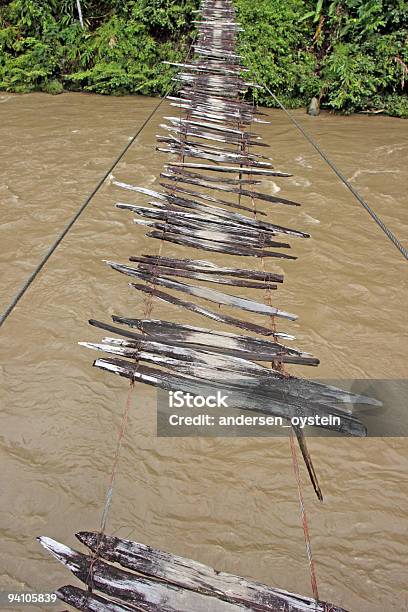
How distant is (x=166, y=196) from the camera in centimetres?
362

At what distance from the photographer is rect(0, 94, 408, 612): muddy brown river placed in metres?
2.88

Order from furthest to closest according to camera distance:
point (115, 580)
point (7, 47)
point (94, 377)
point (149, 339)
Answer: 1. point (7, 47)
2. point (94, 377)
3. point (149, 339)
4. point (115, 580)

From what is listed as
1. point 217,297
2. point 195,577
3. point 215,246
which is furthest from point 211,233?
point 195,577

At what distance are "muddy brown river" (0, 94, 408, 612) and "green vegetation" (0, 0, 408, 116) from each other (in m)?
2.82

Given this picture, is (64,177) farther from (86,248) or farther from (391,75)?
(391,75)

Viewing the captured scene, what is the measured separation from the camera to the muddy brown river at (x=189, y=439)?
2877 millimetres

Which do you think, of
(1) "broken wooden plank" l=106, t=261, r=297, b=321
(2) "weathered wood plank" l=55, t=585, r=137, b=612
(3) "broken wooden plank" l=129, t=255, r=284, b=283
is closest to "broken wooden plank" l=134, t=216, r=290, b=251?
(3) "broken wooden plank" l=129, t=255, r=284, b=283

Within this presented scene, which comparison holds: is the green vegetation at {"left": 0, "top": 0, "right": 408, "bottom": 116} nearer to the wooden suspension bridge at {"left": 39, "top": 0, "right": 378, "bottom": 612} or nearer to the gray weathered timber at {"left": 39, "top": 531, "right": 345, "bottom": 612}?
the wooden suspension bridge at {"left": 39, "top": 0, "right": 378, "bottom": 612}

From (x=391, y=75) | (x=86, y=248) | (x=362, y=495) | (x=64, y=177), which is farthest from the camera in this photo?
(x=391, y=75)

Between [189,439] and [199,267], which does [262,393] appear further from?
[189,439]

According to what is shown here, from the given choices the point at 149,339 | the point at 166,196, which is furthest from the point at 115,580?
the point at 166,196

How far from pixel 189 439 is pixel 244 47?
7.88 metres

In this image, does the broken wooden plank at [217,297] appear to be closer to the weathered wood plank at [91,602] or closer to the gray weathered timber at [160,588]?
the gray weathered timber at [160,588]

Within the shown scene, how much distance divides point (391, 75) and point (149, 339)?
838 centimetres
